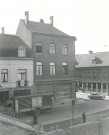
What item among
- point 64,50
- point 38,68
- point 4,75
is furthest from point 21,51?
point 64,50

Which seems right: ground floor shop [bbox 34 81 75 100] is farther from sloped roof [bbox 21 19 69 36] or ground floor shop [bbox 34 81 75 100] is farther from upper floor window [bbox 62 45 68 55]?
sloped roof [bbox 21 19 69 36]

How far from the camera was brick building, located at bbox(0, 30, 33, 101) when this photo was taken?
33625 millimetres

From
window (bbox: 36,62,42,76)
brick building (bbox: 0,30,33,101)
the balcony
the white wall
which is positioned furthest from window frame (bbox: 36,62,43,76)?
the balcony

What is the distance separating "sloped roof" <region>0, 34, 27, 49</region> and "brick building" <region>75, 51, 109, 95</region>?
23.0 m

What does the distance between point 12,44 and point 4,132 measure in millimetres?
17307

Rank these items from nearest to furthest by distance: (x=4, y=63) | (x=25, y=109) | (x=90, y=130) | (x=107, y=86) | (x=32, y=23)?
(x=90, y=130) < (x=25, y=109) < (x=4, y=63) < (x=32, y=23) < (x=107, y=86)

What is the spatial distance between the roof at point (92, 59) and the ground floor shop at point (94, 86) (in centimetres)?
448

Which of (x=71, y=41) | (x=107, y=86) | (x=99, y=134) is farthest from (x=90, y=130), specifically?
(x=107, y=86)

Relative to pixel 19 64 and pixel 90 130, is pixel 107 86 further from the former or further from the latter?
pixel 90 130

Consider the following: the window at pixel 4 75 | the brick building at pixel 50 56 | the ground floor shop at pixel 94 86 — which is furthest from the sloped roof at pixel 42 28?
the ground floor shop at pixel 94 86

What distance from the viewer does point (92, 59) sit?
2265 inches

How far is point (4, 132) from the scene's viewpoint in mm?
21844

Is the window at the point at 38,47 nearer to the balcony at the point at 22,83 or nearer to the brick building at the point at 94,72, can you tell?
the balcony at the point at 22,83

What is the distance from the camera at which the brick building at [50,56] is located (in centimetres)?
3712
